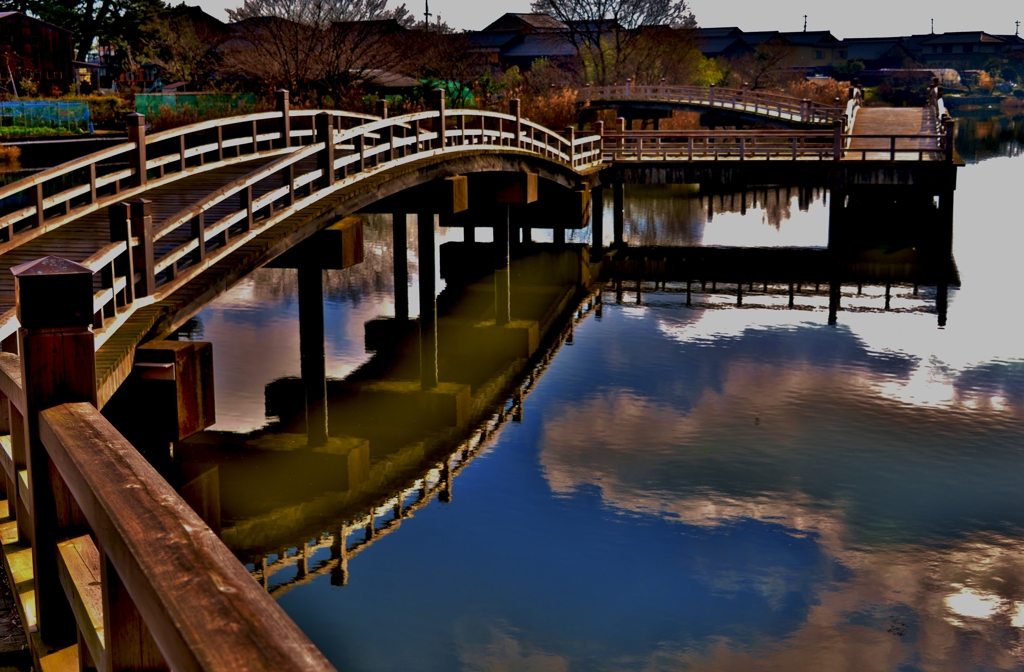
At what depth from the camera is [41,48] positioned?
6084cm

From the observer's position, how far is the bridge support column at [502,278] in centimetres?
2498

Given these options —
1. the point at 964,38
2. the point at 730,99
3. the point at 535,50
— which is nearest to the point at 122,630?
the point at 730,99

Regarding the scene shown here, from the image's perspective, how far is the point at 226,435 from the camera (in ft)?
51.4

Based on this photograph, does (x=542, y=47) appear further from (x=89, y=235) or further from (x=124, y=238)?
(x=124, y=238)

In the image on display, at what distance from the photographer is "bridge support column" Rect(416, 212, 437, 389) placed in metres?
19.6

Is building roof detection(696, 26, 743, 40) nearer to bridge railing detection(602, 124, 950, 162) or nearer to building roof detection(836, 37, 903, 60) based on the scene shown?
building roof detection(836, 37, 903, 60)

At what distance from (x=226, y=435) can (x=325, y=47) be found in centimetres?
3956

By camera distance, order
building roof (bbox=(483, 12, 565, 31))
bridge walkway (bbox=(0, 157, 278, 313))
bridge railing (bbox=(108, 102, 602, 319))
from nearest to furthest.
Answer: bridge railing (bbox=(108, 102, 602, 319)) → bridge walkway (bbox=(0, 157, 278, 313)) → building roof (bbox=(483, 12, 565, 31))

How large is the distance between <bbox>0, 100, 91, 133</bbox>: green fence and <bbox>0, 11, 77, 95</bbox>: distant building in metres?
6.22

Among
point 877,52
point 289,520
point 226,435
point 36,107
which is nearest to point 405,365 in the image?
point 226,435

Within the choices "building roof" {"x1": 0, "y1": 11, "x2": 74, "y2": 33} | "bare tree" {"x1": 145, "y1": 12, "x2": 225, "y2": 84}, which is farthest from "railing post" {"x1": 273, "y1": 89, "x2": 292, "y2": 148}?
"building roof" {"x1": 0, "y1": 11, "x2": 74, "y2": 33}

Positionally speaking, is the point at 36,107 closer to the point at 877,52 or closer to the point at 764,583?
the point at 764,583

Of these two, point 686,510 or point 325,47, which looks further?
point 325,47

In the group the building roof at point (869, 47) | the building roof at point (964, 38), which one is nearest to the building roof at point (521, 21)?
the building roof at point (869, 47)
